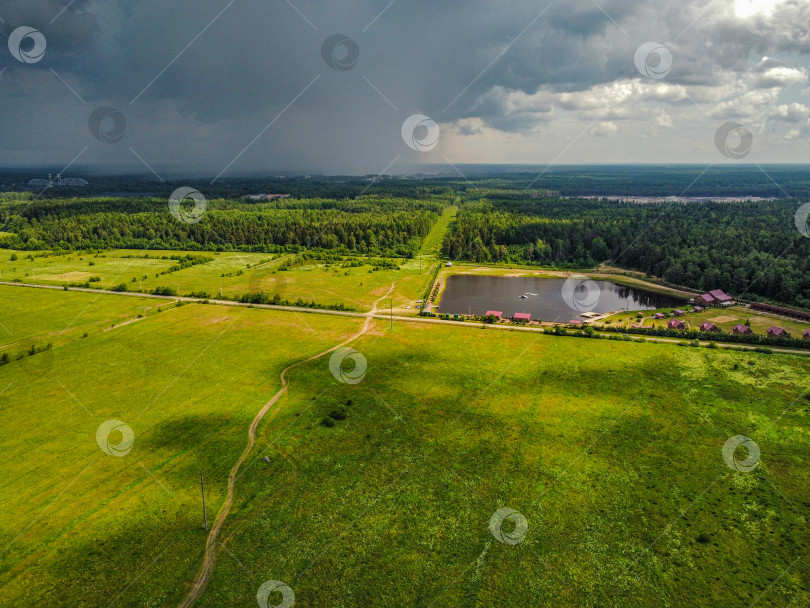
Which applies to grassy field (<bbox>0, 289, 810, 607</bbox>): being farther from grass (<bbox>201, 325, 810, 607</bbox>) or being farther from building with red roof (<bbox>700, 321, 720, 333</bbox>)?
building with red roof (<bbox>700, 321, 720, 333</bbox>)

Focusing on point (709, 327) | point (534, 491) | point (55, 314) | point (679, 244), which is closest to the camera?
point (534, 491)

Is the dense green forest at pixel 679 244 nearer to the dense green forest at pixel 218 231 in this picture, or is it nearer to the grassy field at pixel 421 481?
the dense green forest at pixel 218 231

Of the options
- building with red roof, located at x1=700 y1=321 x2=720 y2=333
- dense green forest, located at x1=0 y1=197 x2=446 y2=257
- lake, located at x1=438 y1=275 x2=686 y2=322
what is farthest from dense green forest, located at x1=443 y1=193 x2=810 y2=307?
dense green forest, located at x1=0 y1=197 x2=446 y2=257

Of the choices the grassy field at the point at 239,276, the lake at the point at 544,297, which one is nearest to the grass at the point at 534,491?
the lake at the point at 544,297

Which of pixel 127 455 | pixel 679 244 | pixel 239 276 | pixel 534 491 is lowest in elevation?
pixel 534 491

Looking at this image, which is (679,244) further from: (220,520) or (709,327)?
(220,520)

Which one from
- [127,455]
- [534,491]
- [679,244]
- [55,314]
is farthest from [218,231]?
[534,491]
